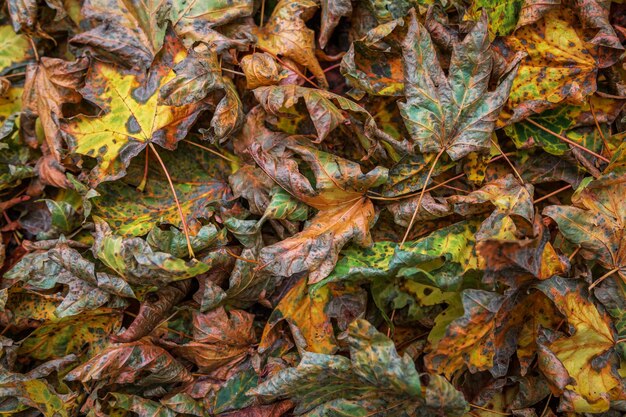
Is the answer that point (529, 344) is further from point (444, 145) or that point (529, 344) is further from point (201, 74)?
point (201, 74)

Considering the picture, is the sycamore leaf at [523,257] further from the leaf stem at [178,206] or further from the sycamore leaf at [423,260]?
the leaf stem at [178,206]

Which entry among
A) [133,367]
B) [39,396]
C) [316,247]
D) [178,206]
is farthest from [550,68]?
[39,396]

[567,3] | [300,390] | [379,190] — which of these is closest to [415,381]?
[300,390]

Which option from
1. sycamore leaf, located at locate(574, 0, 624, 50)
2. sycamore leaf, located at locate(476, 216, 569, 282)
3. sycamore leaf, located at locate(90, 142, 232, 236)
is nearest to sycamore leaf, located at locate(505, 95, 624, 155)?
sycamore leaf, located at locate(574, 0, 624, 50)

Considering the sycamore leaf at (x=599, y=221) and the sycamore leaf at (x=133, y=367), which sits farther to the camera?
the sycamore leaf at (x=133, y=367)

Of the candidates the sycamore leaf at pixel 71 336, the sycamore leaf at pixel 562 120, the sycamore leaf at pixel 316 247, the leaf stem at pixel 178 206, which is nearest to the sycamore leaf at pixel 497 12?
the sycamore leaf at pixel 562 120

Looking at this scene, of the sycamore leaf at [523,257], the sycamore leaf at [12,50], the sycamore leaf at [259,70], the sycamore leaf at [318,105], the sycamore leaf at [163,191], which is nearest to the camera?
the sycamore leaf at [523,257]
